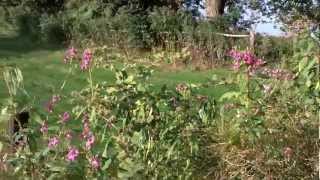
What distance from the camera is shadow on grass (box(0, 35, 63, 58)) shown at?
54.5 feet

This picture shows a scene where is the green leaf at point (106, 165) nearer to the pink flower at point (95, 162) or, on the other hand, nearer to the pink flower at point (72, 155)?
the pink flower at point (95, 162)

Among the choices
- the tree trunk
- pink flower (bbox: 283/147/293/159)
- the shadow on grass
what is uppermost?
pink flower (bbox: 283/147/293/159)

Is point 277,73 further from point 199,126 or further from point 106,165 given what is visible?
point 106,165

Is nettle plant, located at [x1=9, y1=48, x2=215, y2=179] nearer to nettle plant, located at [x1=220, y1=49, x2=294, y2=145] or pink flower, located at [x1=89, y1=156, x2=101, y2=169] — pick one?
pink flower, located at [x1=89, y1=156, x2=101, y2=169]

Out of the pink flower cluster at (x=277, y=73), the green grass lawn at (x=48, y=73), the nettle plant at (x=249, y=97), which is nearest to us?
the nettle plant at (x=249, y=97)

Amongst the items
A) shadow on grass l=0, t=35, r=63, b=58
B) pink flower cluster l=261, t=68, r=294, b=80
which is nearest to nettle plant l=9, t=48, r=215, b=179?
pink flower cluster l=261, t=68, r=294, b=80

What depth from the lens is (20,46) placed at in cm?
1858

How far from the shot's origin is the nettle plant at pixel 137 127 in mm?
3977

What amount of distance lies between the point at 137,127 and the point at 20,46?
14.8 m

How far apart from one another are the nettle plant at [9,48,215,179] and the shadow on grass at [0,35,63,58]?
11415 mm

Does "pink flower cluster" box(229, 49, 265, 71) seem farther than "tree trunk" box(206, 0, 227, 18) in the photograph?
No

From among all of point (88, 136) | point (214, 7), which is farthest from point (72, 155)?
point (214, 7)

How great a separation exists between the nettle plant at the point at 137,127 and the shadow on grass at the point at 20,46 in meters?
11.4

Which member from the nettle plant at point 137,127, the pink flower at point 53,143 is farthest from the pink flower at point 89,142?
the pink flower at point 53,143
